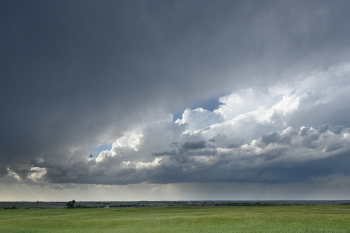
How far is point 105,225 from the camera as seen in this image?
50.5m

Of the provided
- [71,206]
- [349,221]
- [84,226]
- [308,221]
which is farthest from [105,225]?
[71,206]

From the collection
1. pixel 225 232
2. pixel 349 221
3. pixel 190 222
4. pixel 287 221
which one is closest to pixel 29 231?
pixel 190 222

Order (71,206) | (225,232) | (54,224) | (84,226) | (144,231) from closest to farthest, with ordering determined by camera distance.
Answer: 1. (225,232)
2. (144,231)
3. (84,226)
4. (54,224)
5. (71,206)

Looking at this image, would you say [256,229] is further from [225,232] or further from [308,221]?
[308,221]

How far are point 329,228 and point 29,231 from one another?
56.9 metres

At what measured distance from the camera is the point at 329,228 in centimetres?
3950

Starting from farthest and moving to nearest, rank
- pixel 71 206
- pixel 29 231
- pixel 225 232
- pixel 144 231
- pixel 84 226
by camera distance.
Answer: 1. pixel 71 206
2. pixel 84 226
3. pixel 29 231
4. pixel 144 231
5. pixel 225 232

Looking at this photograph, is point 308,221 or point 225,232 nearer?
point 225,232

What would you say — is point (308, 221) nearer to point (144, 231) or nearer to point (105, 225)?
point (144, 231)

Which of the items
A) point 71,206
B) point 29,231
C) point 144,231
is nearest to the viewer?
point 144,231

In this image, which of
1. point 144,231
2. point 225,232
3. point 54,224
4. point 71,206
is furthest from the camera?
point 71,206

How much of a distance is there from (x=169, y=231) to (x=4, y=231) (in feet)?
107

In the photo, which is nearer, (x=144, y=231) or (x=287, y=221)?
(x=144, y=231)

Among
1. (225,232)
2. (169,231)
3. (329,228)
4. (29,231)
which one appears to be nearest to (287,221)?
(329,228)
